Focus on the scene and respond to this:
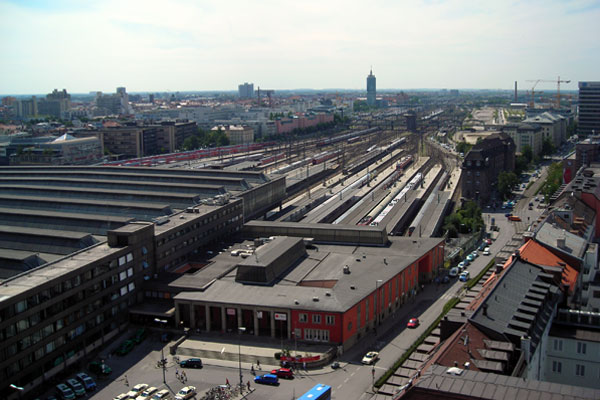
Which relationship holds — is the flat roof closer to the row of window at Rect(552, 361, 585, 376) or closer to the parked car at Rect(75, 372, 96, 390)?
the parked car at Rect(75, 372, 96, 390)

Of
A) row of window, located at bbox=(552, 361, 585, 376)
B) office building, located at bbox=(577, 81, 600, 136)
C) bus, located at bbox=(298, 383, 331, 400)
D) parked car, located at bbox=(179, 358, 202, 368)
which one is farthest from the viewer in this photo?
office building, located at bbox=(577, 81, 600, 136)

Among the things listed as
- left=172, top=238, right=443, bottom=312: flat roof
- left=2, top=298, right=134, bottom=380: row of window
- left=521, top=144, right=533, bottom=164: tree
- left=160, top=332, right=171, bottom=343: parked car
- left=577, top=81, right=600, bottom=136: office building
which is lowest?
left=160, top=332, right=171, bottom=343: parked car

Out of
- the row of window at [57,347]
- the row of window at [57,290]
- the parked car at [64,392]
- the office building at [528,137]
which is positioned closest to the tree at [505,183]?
the office building at [528,137]

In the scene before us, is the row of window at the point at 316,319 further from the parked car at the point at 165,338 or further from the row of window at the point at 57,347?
the row of window at the point at 57,347

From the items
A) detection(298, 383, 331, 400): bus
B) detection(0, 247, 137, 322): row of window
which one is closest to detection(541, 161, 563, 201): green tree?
detection(0, 247, 137, 322): row of window

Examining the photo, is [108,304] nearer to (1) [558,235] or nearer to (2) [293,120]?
(1) [558,235]

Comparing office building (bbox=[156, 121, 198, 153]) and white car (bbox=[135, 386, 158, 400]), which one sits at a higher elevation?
office building (bbox=[156, 121, 198, 153])
